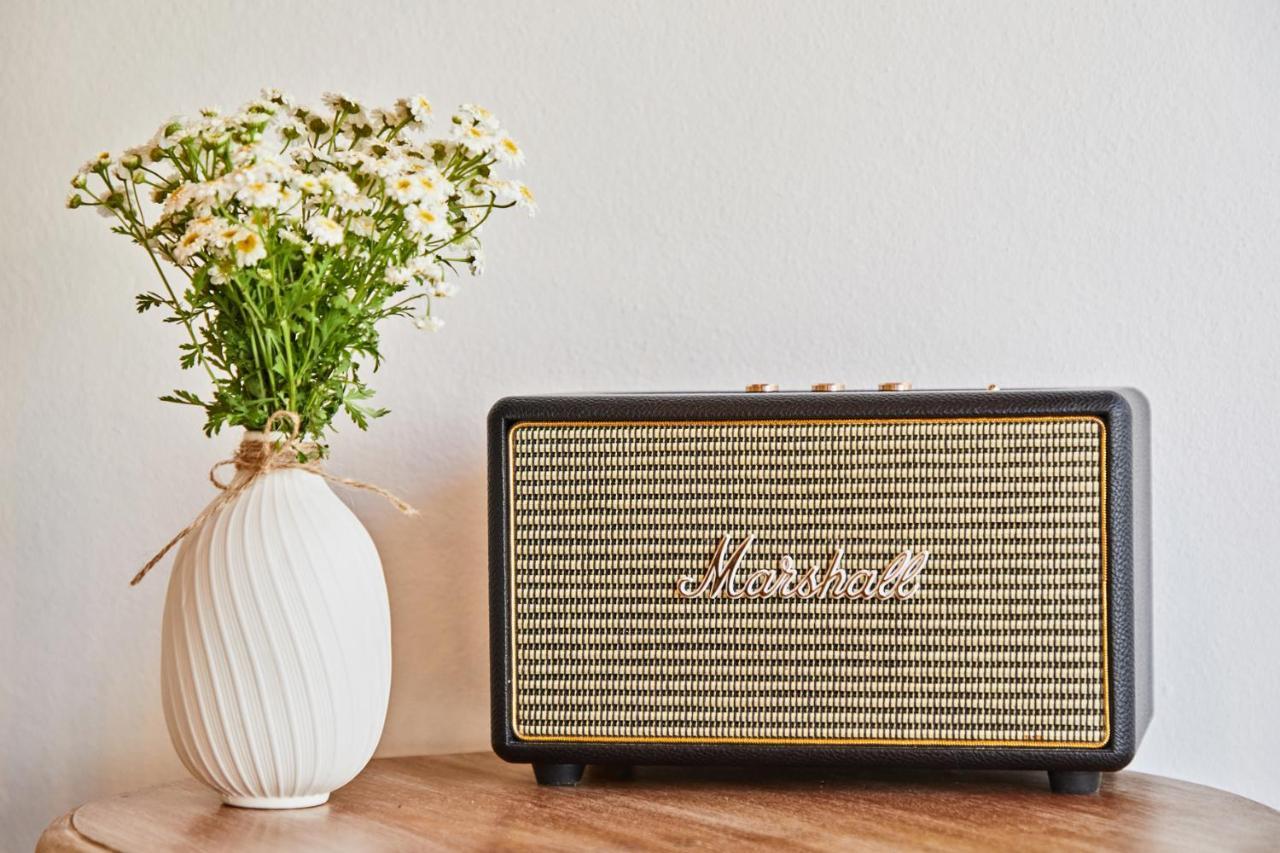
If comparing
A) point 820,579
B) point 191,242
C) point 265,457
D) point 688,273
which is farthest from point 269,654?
point 688,273

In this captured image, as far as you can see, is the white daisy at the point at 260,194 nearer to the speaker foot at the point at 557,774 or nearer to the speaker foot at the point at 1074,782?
the speaker foot at the point at 557,774

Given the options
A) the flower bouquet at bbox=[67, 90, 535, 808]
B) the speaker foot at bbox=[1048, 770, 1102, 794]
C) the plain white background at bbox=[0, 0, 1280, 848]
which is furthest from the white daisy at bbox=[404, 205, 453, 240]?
the speaker foot at bbox=[1048, 770, 1102, 794]

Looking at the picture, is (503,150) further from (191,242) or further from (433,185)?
(191,242)

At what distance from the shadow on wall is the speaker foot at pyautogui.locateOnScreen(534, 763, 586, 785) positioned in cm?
22

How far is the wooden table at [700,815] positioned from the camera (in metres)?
0.78

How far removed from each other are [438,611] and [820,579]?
1.40ft

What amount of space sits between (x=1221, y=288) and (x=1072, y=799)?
466 millimetres

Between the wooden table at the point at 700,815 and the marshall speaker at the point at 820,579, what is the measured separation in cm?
4

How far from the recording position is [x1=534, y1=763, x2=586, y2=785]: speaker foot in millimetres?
928

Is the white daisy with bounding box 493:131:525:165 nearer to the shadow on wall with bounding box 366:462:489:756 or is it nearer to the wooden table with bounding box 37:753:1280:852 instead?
the shadow on wall with bounding box 366:462:489:756

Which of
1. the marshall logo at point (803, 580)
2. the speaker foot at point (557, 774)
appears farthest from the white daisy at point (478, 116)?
the speaker foot at point (557, 774)

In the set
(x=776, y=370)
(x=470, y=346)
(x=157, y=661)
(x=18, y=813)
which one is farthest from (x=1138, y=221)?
(x=18, y=813)

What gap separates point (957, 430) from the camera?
34.1 inches

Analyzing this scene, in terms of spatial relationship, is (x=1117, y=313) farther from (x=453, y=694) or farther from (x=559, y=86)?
(x=453, y=694)
